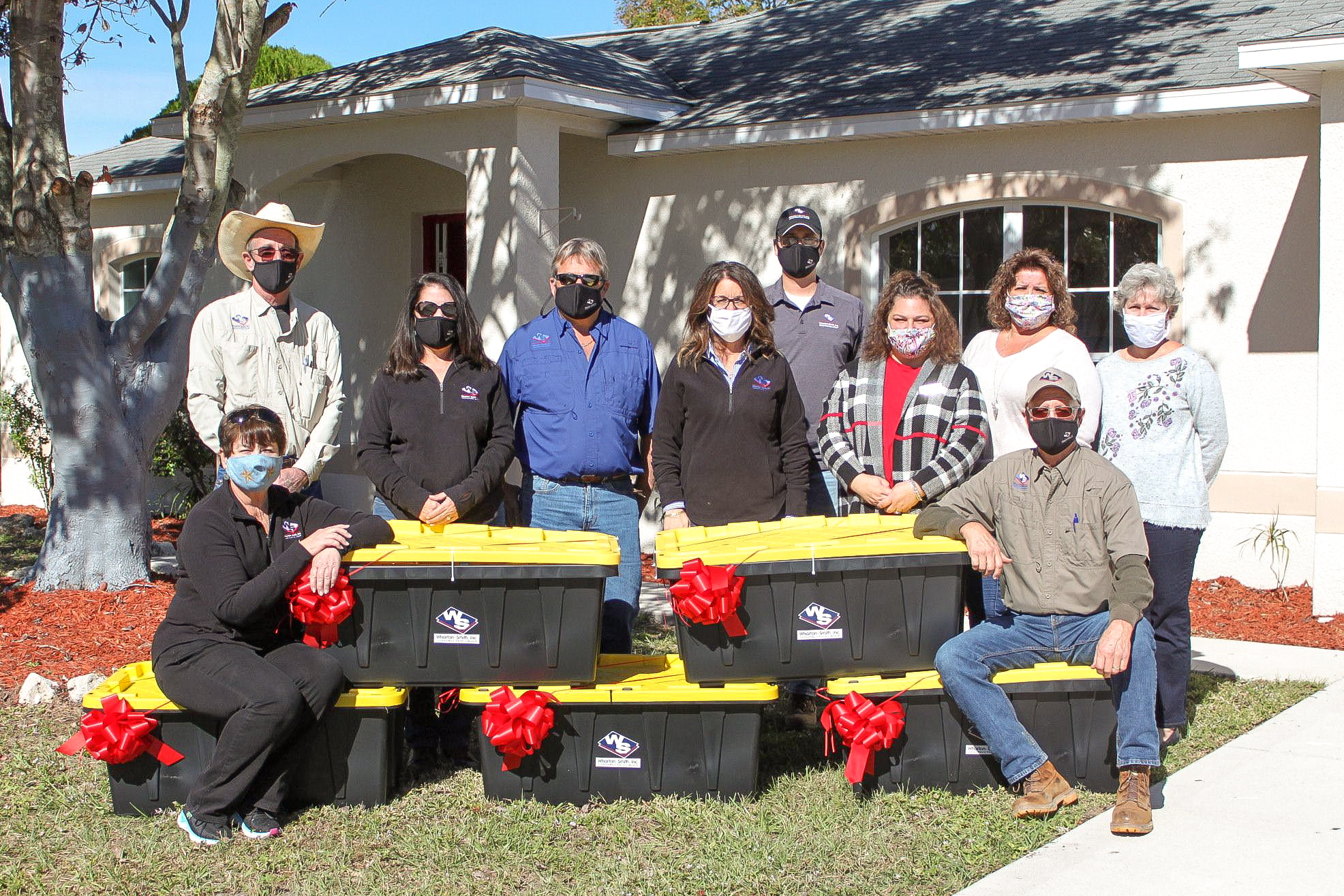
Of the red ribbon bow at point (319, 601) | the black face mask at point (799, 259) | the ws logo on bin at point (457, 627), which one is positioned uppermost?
the black face mask at point (799, 259)

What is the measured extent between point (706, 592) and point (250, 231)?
256 cm

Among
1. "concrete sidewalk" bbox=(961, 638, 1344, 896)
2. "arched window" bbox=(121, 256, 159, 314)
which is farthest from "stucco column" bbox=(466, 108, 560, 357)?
"concrete sidewalk" bbox=(961, 638, 1344, 896)

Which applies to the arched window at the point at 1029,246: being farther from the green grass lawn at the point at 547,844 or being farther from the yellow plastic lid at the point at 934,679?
the green grass lawn at the point at 547,844

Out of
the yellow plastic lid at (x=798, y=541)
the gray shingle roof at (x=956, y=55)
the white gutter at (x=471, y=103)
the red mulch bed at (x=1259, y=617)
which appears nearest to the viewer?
the yellow plastic lid at (x=798, y=541)

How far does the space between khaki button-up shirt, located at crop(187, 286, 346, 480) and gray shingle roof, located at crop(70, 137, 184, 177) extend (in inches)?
336

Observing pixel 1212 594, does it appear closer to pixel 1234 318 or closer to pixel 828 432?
pixel 1234 318

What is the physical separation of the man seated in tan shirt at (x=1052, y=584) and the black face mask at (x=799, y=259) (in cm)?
110

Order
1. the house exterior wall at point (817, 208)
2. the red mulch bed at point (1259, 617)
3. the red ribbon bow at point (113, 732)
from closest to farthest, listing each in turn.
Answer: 1. the red ribbon bow at point (113, 732)
2. the red mulch bed at point (1259, 617)
3. the house exterior wall at point (817, 208)

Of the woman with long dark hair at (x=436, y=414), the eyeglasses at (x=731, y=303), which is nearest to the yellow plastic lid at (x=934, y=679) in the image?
the eyeglasses at (x=731, y=303)

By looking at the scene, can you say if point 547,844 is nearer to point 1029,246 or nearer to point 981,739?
point 981,739

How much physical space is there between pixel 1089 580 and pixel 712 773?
61.2 inches

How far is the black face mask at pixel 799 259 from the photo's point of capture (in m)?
5.47

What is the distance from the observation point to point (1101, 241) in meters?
9.31

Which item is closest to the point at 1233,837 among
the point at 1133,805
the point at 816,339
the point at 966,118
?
the point at 1133,805
